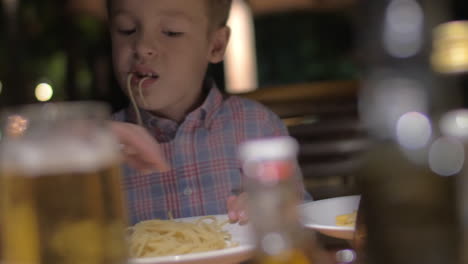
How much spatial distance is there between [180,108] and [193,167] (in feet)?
0.52

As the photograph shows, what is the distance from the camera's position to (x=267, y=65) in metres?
9.52

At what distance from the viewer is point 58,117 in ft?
1.75

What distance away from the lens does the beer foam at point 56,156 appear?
0.54 m

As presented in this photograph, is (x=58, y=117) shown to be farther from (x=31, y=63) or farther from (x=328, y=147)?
(x=31, y=63)

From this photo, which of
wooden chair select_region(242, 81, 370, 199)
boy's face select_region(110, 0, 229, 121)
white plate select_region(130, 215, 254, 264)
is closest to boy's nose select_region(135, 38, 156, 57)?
boy's face select_region(110, 0, 229, 121)

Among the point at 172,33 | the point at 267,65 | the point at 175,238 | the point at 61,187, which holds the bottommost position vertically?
the point at 175,238

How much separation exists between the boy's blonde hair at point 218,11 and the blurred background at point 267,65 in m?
0.33

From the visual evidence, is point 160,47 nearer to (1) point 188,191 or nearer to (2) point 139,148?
(1) point 188,191

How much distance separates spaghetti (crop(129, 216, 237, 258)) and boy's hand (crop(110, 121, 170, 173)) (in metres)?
0.11

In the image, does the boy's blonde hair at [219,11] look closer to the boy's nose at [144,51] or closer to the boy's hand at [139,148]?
the boy's nose at [144,51]

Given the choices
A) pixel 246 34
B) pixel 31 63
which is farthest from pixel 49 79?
pixel 246 34

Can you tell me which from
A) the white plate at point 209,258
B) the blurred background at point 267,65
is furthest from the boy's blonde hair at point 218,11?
the white plate at point 209,258

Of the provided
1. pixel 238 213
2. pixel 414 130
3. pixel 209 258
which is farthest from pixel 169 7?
pixel 414 130

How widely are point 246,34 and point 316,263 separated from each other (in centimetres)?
800
